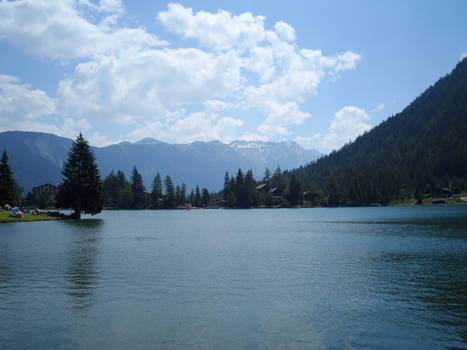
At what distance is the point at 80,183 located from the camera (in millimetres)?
100500

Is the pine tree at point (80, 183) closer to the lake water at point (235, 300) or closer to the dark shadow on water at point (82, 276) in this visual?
the dark shadow on water at point (82, 276)

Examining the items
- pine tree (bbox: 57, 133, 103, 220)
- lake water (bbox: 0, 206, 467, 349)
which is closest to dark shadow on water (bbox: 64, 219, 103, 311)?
lake water (bbox: 0, 206, 467, 349)

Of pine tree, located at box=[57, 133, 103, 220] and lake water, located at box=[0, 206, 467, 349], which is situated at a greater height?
pine tree, located at box=[57, 133, 103, 220]

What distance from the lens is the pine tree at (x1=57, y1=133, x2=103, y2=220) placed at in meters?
100

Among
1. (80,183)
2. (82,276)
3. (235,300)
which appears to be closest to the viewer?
(235,300)

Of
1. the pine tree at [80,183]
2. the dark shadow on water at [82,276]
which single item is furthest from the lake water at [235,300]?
the pine tree at [80,183]

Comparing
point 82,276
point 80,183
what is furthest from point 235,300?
point 80,183

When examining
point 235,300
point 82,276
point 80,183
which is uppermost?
point 80,183

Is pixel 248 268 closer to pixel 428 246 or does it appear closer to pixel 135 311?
pixel 135 311

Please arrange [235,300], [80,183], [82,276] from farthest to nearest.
→ [80,183] < [82,276] < [235,300]

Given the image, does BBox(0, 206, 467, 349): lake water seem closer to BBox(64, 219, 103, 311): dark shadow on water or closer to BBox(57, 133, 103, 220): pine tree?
BBox(64, 219, 103, 311): dark shadow on water

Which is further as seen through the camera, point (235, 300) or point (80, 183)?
point (80, 183)

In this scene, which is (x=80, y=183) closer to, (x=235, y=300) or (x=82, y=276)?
(x=82, y=276)

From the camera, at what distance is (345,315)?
1795 cm
